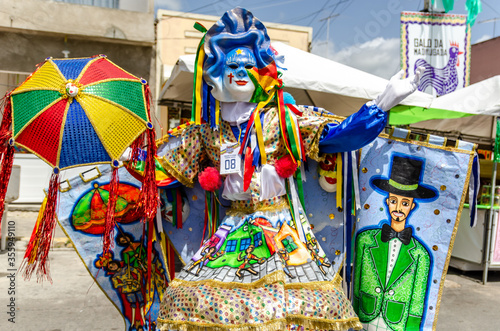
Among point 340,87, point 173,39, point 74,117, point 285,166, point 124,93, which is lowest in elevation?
point 285,166

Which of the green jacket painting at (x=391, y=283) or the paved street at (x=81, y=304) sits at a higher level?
the green jacket painting at (x=391, y=283)

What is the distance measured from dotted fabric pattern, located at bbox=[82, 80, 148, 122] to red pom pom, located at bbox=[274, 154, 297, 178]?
A: 0.72m

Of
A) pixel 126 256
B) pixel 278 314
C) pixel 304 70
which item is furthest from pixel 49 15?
pixel 278 314

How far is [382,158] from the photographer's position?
2789 mm

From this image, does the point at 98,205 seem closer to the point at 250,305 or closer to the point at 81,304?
the point at 250,305

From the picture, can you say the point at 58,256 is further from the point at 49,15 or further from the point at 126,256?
the point at 49,15

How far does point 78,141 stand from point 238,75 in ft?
→ 2.81

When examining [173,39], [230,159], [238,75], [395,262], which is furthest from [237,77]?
[173,39]

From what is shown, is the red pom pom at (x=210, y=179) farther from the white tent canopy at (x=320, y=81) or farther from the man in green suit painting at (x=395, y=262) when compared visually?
the white tent canopy at (x=320, y=81)

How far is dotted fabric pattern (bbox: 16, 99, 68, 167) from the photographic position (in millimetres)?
2189

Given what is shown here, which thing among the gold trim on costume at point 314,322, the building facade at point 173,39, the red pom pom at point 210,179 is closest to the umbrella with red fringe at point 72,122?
the red pom pom at point 210,179

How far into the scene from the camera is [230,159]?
239 centimetres

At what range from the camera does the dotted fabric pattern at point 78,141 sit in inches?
86.4

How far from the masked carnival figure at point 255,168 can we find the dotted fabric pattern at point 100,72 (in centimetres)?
43
